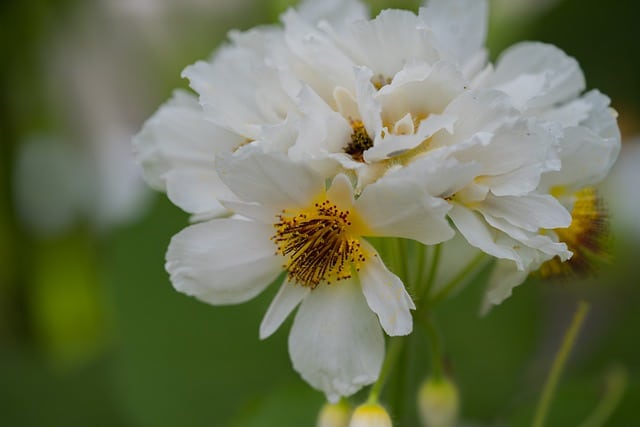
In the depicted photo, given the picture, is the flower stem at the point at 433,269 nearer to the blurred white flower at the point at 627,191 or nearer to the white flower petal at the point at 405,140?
the white flower petal at the point at 405,140

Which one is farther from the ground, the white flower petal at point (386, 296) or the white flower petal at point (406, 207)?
the white flower petal at point (406, 207)

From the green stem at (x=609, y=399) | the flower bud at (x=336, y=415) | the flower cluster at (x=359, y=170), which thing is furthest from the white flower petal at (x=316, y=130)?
Result: the green stem at (x=609, y=399)

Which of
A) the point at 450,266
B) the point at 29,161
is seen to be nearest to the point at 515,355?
the point at 450,266

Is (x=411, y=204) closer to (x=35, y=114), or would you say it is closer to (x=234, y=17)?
(x=35, y=114)

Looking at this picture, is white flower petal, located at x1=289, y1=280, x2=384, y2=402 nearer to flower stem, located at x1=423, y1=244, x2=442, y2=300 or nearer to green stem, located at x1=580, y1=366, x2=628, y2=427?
flower stem, located at x1=423, y1=244, x2=442, y2=300

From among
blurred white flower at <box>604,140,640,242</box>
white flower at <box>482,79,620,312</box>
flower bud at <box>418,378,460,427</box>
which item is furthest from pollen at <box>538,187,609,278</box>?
blurred white flower at <box>604,140,640,242</box>

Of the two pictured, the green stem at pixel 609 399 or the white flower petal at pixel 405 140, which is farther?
the green stem at pixel 609 399

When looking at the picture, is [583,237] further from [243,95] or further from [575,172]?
[243,95]
